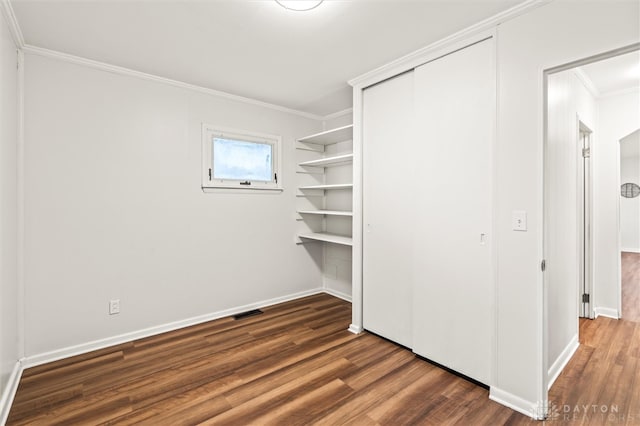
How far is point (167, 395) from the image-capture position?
206 centimetres

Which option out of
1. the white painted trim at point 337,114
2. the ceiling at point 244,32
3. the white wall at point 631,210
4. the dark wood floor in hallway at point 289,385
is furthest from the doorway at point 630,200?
the ceiling at point 244,32

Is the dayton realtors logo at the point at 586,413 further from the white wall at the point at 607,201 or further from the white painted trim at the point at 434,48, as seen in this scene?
the white painted trim at the point at 434,48

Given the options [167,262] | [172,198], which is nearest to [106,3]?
[172,198]

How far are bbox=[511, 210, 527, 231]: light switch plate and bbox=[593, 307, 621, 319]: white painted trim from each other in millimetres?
2529

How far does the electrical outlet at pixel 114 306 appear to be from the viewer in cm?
274

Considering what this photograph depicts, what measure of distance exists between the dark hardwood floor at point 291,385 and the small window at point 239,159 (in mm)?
1691

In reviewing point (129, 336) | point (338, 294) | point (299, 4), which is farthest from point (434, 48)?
point (129, 336)

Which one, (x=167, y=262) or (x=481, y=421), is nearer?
(x=481, y=421)

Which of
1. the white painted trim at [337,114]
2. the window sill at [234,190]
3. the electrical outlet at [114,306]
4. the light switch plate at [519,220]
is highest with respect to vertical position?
the white painted trim at [337,114]

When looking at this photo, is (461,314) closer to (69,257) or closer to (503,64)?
(503,64)

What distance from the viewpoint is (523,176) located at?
188 centimetres

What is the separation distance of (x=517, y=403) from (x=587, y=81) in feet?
10.1

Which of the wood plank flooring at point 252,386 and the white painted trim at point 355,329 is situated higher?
the white painted trim at point 355,329

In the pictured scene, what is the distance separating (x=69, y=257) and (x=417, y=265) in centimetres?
299
